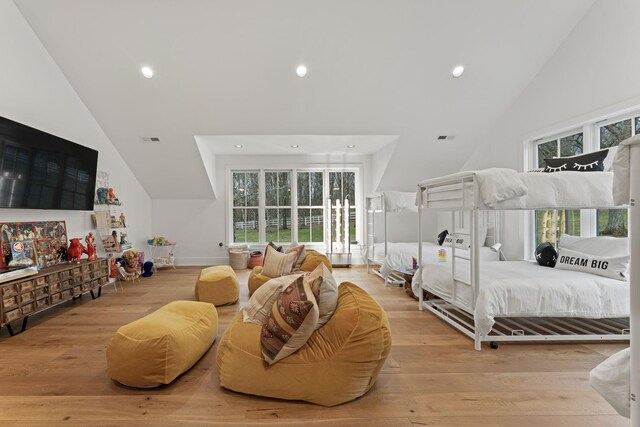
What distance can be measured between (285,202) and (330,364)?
16.9ft

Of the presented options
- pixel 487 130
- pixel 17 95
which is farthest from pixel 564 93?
pixel 17 95

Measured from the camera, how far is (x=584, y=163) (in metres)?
3.06

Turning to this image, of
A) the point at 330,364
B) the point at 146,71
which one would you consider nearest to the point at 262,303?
the point at 330,364

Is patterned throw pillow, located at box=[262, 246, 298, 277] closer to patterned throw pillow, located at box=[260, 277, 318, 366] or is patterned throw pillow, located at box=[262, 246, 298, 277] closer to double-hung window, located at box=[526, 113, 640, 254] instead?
patterned throw pillow, located at box=[260, 277, 318, 366]

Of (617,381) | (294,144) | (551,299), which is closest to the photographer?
(617,381)

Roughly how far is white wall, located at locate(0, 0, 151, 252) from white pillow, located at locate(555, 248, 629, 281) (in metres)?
5.97

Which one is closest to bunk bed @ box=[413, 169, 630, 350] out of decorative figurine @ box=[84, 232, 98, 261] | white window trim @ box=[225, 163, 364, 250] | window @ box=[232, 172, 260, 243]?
white window trim @ box=[225, 163, 364, 250]

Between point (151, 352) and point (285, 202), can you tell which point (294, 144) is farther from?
point (151, 352)

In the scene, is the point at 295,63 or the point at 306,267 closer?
the point at 306,267

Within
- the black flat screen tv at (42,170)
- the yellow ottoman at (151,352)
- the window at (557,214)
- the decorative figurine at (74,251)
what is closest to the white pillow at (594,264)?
the window at (557,214)

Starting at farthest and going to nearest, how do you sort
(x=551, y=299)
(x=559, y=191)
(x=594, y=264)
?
(x=594, y=264)
(x=559, y=191)
(x=551, y=299)

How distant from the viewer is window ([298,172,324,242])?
6.73 meters

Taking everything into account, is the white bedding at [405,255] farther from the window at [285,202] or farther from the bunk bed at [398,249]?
the window at [285,202]

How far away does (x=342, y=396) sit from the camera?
5.97 feet
